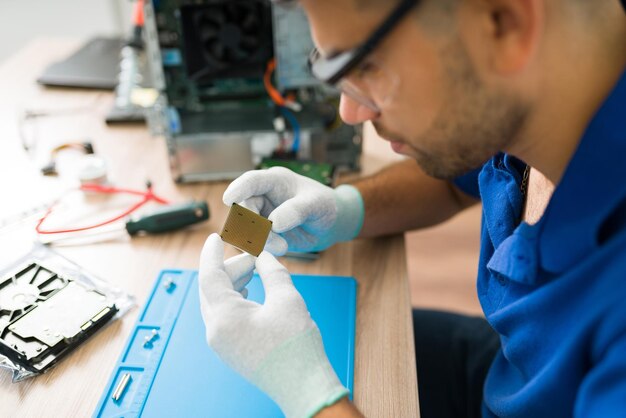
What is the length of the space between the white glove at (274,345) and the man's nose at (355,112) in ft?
0.86

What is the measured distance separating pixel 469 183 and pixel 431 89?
0.43m

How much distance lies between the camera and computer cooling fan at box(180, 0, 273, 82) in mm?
1080

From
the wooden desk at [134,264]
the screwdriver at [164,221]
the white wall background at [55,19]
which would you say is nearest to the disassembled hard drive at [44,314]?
the wooden desk at [134,264]

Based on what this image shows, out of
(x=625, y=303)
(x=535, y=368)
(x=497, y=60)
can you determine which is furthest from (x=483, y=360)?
(x=497, y=60)

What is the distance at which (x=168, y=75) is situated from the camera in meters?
1.15

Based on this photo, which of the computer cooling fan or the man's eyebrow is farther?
the computer cooling fan

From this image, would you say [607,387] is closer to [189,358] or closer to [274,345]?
[274,345]

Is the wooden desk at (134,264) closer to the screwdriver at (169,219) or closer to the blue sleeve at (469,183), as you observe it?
the screwdriver at (169,219)

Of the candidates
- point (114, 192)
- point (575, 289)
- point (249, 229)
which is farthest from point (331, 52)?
point (114, 192)

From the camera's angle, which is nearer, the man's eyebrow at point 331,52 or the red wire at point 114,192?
the man's eyebrow at point 331,52

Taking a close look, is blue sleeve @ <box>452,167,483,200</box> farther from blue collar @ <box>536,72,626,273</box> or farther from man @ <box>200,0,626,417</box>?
blue collar @ <box>536,72,626,273</box>

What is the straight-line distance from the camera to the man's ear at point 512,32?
1.78ft

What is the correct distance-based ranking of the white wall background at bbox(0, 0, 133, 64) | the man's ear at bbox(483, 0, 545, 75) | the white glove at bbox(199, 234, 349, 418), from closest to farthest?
the man's ear at bbox(483, 0, 545, 75) < the white glove at bbox(199, 234, 349, 418) < the white wall background at bbox(0, 0, 133, 64)

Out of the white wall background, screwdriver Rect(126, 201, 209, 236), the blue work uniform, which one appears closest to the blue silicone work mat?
screwdriver Rect(126, 201, 209, 236)
